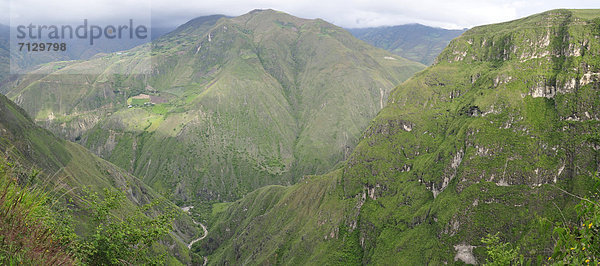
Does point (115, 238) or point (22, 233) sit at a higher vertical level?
point (22, 233)

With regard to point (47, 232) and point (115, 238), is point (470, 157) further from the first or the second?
point (47, 232)

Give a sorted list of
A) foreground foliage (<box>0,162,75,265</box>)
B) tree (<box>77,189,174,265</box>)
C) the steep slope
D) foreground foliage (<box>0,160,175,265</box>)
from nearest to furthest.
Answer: foreground foliage (<box>0,162,75,265</box>), foreground foliage (<box>0,160,175,265</box>), tree (<box>77,189,174,265</box>), the steep slope

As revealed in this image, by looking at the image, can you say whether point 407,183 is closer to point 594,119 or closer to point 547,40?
point 594,119

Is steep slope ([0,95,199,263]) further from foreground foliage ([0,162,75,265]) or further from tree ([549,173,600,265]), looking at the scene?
tree ([549,173,600,265])

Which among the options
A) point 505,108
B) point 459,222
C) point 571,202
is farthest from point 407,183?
point 571,202

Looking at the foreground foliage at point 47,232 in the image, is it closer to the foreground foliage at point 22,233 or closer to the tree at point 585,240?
the foreground foliage at point 22,233

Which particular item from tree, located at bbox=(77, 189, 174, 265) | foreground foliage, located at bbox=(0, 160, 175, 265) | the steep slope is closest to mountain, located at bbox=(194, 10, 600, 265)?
the steep slope

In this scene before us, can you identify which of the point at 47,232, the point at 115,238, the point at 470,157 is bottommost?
the point at 470,157

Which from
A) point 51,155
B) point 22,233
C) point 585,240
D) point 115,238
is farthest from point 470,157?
point 51,155
